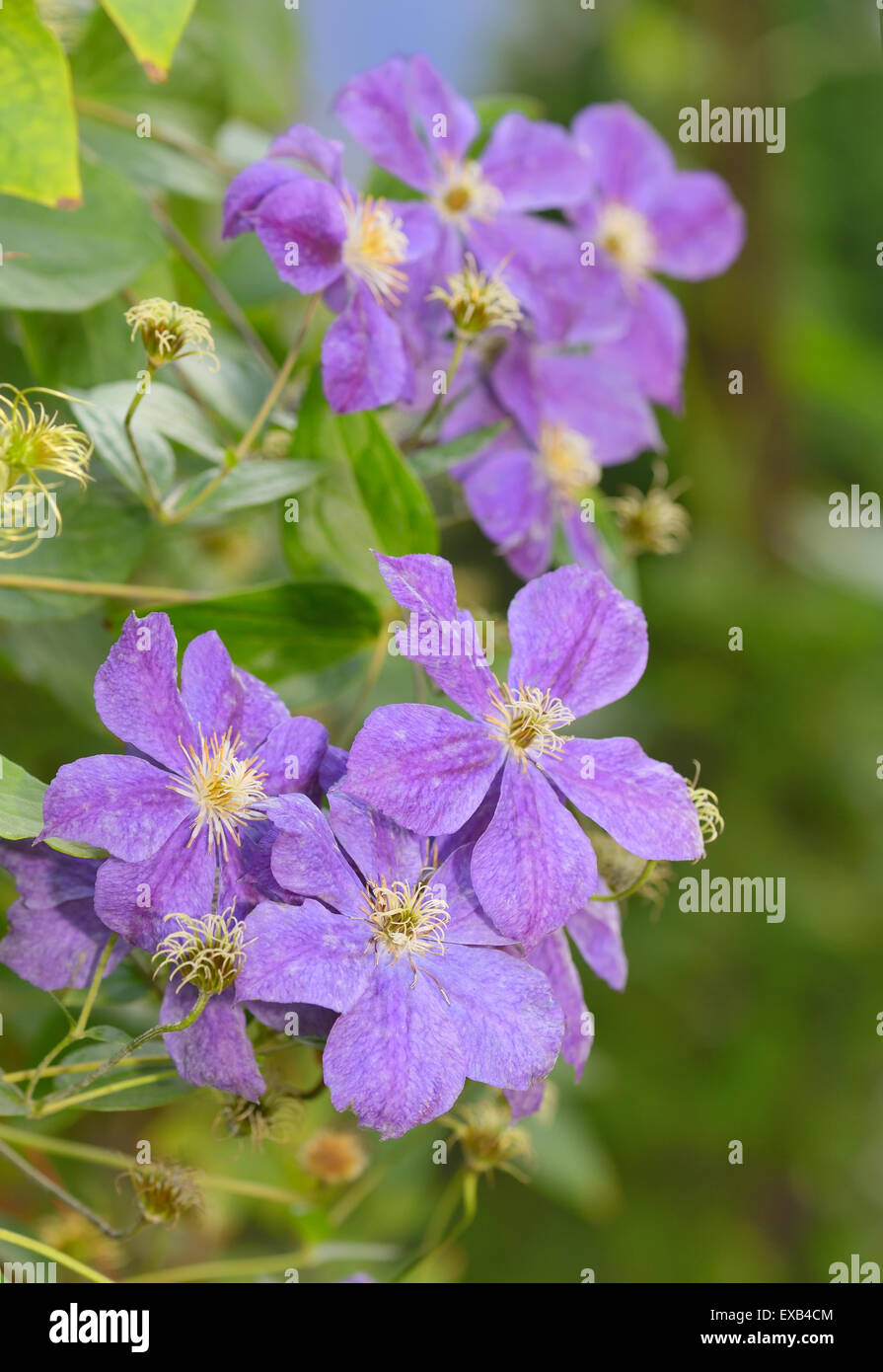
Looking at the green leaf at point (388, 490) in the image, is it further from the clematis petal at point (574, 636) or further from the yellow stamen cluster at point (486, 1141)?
the yellow stamen cluster at point (486, 1141)

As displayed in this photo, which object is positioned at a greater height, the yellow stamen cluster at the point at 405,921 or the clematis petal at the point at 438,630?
the clematis petal at the point at 438,630

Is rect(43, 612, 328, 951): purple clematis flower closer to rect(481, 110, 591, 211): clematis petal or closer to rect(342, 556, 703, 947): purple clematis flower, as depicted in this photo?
rect(342, 556, 703, 947): purple clematis flower

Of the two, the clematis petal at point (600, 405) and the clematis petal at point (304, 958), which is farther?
the clematis petal at point (600, 405)

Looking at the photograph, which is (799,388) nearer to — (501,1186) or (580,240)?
(501,1186)

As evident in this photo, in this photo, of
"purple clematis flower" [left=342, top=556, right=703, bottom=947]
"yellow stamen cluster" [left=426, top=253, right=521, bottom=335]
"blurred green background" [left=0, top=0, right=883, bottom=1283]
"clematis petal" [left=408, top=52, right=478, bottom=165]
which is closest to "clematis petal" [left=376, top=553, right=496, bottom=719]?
"purple clematis flower" [left=342, top=556, right=703, bottom=947]

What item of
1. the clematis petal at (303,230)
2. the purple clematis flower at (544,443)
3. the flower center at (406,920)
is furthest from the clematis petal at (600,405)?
the flower center at (406,920)

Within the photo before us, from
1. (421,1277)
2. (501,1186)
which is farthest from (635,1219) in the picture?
(421,1277)
